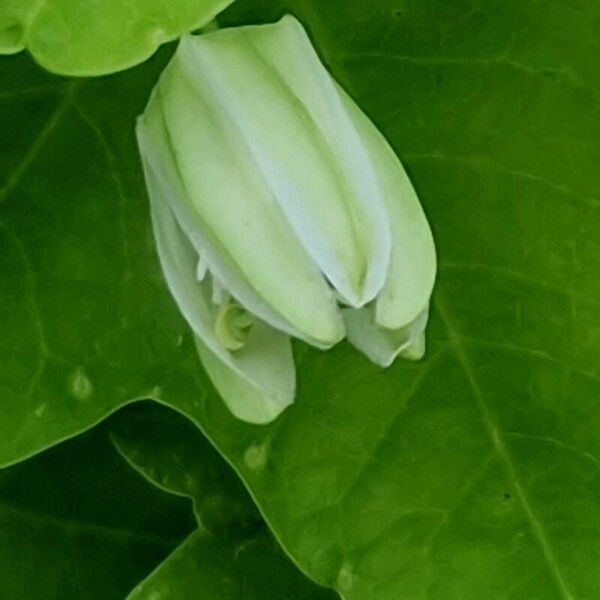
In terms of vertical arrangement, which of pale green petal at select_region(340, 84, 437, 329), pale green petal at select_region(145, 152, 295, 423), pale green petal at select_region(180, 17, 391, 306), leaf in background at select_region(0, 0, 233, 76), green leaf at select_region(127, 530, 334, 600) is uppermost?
leaf in background at select_region(0, 0, 233, 76)

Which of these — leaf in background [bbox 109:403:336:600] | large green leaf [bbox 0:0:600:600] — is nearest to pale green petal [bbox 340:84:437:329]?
large green leaf [bbox 0:0:600:600]

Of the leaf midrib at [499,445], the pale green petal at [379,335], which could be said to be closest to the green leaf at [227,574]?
the leaf midrib at [499,445]

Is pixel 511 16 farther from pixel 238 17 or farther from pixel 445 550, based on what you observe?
pixel 445 550

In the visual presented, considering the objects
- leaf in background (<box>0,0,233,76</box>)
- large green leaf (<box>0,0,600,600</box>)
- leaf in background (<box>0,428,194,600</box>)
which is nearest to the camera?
leaf in background (<box>0,0,233,76</box>)

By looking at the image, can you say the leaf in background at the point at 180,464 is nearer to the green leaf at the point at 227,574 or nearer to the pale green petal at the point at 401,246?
the green leaf at the point at 227,574

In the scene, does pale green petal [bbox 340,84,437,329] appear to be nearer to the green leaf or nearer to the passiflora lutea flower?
the passiflora lutea flower

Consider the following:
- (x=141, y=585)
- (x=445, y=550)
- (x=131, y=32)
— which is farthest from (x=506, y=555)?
(x=131, y=32)

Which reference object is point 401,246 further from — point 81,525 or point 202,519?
point 81,525

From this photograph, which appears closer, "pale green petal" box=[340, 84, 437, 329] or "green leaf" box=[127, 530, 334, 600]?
"pale green petal" box=[340, 84, 437, 329]
